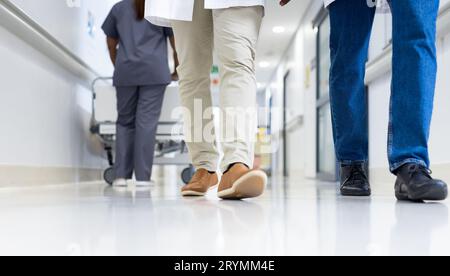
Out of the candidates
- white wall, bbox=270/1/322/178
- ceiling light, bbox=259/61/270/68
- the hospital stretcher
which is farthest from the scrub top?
ceiling light, bbox=259/61/270/68

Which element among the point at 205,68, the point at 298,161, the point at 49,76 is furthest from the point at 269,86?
the point at 205,68

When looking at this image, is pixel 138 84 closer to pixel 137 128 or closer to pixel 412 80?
pixel 137 128

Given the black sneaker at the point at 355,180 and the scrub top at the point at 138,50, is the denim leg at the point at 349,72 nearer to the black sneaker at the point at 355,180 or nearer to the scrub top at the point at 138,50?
the black sneaker at the point at 355,180

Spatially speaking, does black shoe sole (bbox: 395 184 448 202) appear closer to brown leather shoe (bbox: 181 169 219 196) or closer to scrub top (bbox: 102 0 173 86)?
brown leather shoe (bbox: 181 169 219 196)

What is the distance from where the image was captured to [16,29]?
7.25 ft

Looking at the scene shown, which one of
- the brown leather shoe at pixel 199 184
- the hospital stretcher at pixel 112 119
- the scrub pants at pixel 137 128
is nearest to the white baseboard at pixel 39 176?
the hospital stretcher at pixel 112 119

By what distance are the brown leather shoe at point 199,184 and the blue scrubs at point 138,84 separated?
1.16m

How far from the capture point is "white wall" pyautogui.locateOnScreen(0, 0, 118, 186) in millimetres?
2211

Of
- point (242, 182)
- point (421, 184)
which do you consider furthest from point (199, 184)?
point (421, 184)

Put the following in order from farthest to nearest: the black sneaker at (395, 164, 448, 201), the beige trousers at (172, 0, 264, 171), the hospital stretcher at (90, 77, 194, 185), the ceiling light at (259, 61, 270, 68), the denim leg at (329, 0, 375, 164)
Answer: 1. the ceiling light at (259, 61, 270, 68)
2. the hospital stretcher at (90, 77, 194, 185)
3. the denim leg at (329, 0, 375, 164)
4. the beige trousers at (172, 0, 264, 171)
5. the black sneaker at (395, 164, 448, 201)

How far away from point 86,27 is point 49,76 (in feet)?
2.93

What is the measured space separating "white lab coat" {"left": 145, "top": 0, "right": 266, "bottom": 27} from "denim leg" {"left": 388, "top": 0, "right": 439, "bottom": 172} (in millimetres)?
396

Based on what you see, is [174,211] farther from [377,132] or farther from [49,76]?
[377,132]

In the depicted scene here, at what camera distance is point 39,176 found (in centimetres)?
253
